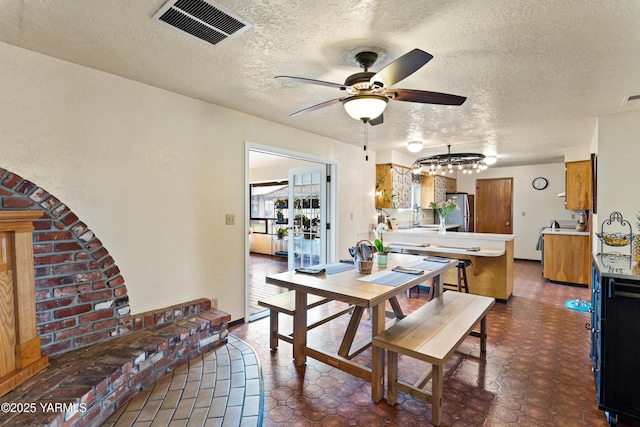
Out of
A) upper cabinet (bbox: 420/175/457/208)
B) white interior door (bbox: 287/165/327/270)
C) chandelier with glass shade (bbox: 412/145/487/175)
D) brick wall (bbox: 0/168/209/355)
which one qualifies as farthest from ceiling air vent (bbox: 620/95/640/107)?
brick wall (bbox: 0/168/209/355)

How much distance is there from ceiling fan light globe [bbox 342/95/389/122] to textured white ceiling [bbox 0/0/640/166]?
1.07ft

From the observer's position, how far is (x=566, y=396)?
2.16 metres

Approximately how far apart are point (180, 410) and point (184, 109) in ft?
8.04

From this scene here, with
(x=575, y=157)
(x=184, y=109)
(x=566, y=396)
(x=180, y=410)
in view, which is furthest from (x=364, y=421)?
(x=575, y=157)

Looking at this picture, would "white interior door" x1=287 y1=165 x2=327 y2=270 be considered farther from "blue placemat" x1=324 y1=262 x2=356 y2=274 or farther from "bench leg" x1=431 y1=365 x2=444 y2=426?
"bench leg" x1=431 y1=365 x2=444 y2=426

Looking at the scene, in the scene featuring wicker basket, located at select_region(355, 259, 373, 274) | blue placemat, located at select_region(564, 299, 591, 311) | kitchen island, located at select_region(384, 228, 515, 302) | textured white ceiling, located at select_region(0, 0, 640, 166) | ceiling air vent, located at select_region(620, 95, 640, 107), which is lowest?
blue placemat, located at select_region(564, 299, 591, 311)

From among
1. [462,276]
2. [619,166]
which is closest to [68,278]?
[462,276]

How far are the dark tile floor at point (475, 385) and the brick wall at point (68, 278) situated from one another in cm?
125

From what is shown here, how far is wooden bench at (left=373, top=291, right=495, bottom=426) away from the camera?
6.18ft

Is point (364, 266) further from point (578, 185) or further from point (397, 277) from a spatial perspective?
point (578, 185)

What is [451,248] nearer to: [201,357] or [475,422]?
[475,422]

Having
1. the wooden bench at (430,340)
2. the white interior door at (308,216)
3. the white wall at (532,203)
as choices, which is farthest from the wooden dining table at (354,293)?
the white wall at (532,203)

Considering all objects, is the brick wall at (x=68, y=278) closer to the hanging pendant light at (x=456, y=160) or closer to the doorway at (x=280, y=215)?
the doorway at (x=280, y=215)

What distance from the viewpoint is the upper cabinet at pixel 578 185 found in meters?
5.02
